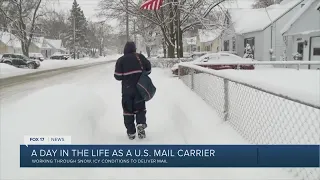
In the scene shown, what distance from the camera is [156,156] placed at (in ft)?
12.9

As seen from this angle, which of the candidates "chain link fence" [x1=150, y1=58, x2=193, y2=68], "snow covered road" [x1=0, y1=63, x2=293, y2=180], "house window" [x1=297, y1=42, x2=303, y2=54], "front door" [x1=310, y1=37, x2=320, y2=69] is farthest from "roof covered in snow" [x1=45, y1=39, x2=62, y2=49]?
"snow covered road" [x1=0, y1=63, x2=293, y2=180]

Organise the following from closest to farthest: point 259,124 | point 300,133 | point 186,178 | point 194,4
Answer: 1. point 186,178
2. point 300,133
3. point 259,124
4. point 194,4

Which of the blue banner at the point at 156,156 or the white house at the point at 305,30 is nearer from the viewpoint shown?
the blue banner at the point at 156,156

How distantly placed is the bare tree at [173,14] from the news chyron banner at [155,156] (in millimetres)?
22925

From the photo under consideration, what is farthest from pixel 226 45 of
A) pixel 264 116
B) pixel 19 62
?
pixel 264 116

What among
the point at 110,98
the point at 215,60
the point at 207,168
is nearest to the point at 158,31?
the point at 215,60

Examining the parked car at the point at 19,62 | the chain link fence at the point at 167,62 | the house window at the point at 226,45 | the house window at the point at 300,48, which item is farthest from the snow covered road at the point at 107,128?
the house window at the point at 226,45

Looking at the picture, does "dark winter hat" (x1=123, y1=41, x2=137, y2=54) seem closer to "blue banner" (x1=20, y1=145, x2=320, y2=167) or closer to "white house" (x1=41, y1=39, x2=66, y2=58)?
"blue banner" (x1=20, y1=145, x2=320, y2=167)

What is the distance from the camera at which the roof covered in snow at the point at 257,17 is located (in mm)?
31209

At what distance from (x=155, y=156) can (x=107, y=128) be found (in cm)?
238

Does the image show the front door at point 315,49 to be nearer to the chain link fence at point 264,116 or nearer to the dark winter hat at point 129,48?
the chain link fence at point 264,116

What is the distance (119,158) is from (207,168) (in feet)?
3.39

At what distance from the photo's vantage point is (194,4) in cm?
2717

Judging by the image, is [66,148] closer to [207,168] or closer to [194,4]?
[207,168]
